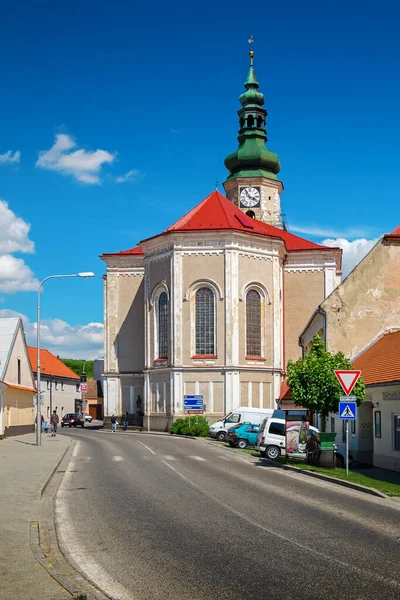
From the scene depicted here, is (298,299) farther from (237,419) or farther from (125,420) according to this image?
(237,419)

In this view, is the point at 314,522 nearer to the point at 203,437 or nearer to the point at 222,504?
the point at 222,504

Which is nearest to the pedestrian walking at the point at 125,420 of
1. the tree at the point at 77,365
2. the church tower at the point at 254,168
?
the church tower at the point at 254,168

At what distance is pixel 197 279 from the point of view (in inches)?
2221

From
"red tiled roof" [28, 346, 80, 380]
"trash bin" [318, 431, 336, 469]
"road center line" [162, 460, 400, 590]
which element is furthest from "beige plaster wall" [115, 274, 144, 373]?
"road center line" [162, 460, 400, 590]

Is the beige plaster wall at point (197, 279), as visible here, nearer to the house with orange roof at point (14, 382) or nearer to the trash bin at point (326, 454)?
the house with orange roof at point (14, 382)

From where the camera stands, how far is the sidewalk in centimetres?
774

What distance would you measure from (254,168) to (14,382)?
3886 cm

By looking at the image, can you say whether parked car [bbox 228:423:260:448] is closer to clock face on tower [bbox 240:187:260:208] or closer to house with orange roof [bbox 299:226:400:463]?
house with orange roof [bbox 299:226:400:463]

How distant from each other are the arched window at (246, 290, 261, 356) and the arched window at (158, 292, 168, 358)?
20.4 feet

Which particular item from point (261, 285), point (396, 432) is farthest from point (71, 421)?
point (396, 432)

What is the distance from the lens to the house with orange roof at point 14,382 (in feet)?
141

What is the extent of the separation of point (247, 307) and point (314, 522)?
45.3m

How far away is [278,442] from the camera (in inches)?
1144

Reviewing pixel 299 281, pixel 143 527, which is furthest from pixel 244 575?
pixel 299 281
